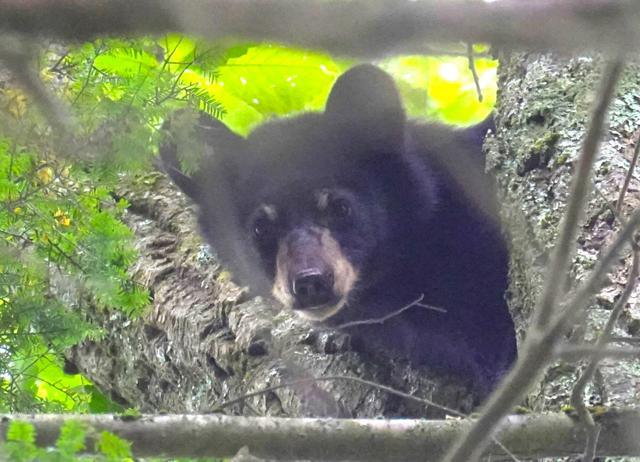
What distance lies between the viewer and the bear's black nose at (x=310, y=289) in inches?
151

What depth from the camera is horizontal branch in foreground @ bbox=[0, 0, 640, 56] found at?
60cm

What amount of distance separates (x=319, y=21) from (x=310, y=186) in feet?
12.4

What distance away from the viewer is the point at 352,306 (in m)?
4.47

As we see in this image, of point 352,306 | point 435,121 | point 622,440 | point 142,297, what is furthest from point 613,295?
point 435,121

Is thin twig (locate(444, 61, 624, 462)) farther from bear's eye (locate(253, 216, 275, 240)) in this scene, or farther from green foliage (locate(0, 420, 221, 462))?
bear's eye (locate(253, 216, 275, 240))

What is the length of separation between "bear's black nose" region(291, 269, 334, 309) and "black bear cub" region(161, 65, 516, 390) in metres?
0.11

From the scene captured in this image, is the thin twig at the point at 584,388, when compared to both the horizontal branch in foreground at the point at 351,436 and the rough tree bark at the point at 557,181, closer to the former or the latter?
the horizontal branch in foreground at the point at 351,436

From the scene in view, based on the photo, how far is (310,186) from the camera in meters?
4.36

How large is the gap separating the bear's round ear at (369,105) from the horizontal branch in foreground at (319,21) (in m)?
3.61

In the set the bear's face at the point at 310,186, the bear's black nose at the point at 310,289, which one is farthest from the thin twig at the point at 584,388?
the bear's face at the point at 310,186

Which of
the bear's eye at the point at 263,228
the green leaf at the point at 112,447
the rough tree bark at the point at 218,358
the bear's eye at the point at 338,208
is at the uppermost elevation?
the bear's eye at the point at 338,208

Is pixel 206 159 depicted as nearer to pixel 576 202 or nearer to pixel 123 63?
pixel 123 63

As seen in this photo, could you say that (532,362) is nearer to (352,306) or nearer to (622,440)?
(622,440)

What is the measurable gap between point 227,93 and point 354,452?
11.3ft
